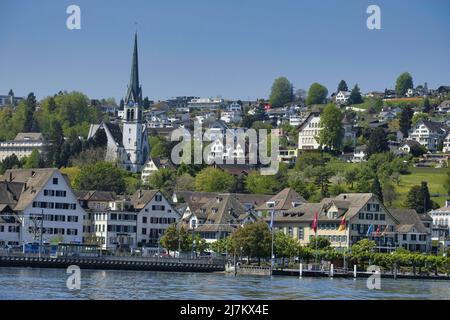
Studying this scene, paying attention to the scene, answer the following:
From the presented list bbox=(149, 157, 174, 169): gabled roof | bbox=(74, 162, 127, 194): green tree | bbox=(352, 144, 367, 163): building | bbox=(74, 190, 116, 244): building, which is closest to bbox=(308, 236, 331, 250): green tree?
bbox=(74, 190, 116, 244): building

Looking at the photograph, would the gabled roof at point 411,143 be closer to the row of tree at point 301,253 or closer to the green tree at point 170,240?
the row of tree at point 301,253

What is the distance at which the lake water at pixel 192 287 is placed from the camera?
62.0 m

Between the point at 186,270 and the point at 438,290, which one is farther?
the point at 186,270

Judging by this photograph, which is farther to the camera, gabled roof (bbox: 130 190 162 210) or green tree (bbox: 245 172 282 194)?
green tree (bbox: 245 172 282 194)

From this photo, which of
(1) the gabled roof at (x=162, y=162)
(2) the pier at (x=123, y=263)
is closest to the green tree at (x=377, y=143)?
(1) the gabled roof at (x=162, y=162)

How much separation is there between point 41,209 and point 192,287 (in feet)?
141

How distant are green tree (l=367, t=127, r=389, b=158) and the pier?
88091mm

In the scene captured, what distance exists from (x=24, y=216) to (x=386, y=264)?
101ft

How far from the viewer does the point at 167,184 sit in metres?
156

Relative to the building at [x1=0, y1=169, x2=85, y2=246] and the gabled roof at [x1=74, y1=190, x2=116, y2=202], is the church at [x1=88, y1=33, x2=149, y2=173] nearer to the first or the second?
the gabled roof at [x1=74, y1=190, x2=116, y2=202]

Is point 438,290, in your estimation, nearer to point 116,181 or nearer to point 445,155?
point 116,181

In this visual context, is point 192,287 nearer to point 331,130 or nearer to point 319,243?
point 319,243

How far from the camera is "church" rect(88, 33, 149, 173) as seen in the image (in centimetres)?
18212
